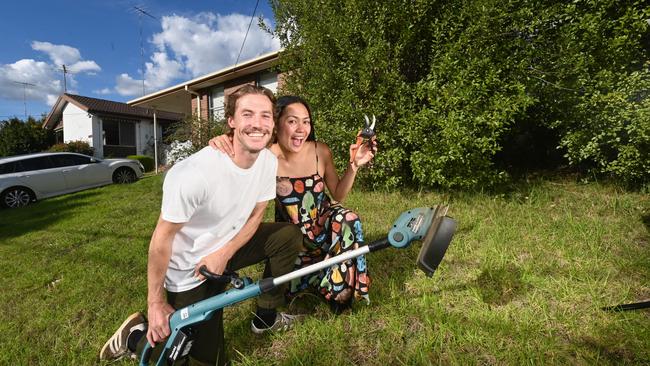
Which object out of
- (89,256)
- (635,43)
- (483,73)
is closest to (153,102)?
(89,256)

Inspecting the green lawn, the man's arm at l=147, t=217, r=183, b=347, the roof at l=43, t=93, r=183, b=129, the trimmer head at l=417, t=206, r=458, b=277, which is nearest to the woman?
the green lawn

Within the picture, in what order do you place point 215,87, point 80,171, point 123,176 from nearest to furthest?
point 80,171 < point 123,176 < point 215,87

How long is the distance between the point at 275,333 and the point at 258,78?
11756 millimetres

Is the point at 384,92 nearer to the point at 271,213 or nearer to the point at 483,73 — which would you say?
the point at 483,73

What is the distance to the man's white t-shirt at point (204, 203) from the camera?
1.48 meters

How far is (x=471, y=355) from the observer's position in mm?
1738

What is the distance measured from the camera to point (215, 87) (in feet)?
47.2

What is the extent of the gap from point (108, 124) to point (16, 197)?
13832 mm

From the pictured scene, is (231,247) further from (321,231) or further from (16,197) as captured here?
(16,197)

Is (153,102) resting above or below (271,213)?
above

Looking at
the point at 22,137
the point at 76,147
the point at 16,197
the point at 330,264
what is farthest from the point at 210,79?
the point at 22,137

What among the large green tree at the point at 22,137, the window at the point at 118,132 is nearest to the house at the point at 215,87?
the window at the point at 118,132

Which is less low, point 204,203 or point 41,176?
point 41,176

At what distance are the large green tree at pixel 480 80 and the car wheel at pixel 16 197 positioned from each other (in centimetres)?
922
